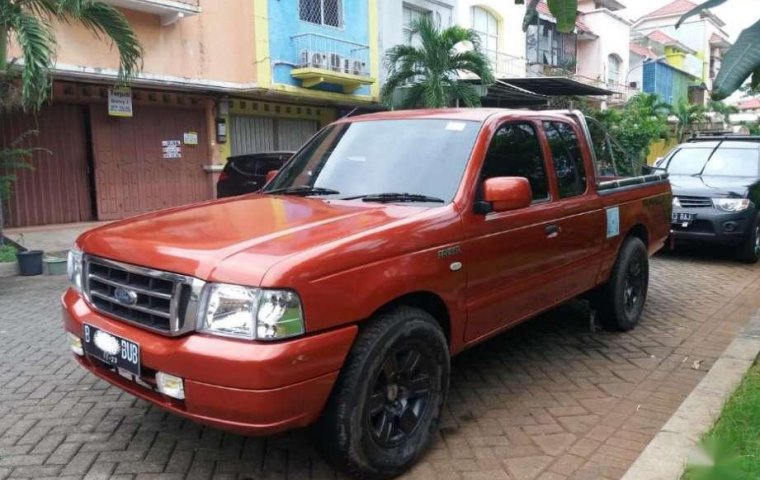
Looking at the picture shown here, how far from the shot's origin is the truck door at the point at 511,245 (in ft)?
11.7

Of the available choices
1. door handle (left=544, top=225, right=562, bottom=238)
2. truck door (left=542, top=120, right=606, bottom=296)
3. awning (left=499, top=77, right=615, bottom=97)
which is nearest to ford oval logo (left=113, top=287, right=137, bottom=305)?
door handle (left=544, top=225, right=562, bottom=238)

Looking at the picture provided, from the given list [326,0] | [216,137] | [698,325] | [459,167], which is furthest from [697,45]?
[459,167]

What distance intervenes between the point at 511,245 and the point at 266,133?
42.2 ft

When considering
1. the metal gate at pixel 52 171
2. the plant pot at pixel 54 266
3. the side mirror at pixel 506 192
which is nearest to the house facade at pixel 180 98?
the metal gate at pixel 52 171

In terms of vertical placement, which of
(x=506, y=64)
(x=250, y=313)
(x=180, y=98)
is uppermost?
(x=506, y=64)

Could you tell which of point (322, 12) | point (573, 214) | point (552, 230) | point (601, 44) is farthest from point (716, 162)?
point (601, 44)

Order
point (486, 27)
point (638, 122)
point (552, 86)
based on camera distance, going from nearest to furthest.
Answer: point (552, 86) < point (486, 27) < point (638, 122)

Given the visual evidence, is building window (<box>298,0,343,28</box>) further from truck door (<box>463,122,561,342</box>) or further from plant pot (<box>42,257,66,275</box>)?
truck door (<box>463,122,561,342</box>)

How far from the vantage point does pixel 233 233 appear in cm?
306

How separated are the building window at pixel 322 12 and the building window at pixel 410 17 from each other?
100 inches

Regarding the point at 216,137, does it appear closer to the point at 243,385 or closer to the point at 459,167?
the point at 459,167

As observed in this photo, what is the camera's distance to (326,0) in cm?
1537

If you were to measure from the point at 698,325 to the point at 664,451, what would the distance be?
9.61 ft

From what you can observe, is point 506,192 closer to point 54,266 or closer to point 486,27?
point 54,266
